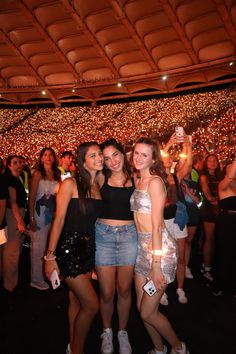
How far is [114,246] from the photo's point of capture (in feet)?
9.74

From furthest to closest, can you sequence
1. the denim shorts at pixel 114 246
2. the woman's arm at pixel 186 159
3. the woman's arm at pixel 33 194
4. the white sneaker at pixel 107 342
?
the woman's arm at pixel 33 194, the woman's arm at pixel 186 159, the white sneaker at pixel 107 342, the denim shorts at pixel 114 246

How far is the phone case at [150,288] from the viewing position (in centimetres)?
248

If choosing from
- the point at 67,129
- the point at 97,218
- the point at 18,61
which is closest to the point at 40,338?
the point at 97,218

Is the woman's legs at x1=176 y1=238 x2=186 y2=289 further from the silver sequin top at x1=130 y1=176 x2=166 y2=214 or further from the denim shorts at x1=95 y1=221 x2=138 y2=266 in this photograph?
the silver sequin top at x1=130 y1=176 x2=166 y2=214

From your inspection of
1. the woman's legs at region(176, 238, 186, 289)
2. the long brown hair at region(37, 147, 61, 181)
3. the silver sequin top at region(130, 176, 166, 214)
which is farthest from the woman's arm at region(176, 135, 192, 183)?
the long brown hair at region(37, 147, 61, 181)

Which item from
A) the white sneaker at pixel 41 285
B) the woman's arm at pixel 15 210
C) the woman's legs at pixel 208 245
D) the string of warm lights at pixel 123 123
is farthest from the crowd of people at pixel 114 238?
the string of warm lights at pixel 123 123

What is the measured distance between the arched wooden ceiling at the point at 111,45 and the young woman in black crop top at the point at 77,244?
17325mm

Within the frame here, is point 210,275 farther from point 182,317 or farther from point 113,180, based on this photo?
point 113,180

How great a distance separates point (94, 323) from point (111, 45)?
21.0 metres

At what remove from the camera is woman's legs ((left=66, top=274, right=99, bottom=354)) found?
262 cm

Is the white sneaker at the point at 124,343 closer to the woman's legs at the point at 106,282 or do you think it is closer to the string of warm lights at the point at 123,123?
the woman's legs at the point at 106,282

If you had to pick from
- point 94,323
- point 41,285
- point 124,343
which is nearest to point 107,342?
point 124,343

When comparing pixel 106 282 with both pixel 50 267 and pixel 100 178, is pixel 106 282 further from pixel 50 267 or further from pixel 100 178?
pixel 100 178

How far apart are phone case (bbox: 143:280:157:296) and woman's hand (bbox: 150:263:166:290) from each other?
0.10ft
